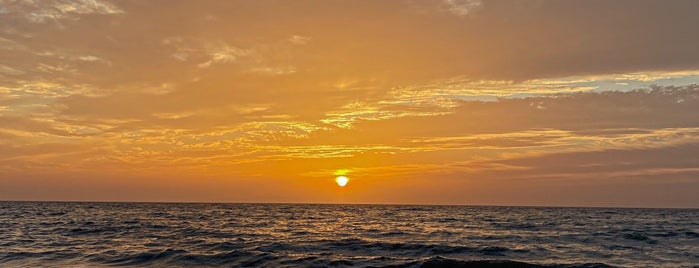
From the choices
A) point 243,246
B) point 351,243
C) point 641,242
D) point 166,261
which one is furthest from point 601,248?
point 166,261

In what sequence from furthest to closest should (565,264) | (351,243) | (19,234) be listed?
(19,234) → (351,243) → (565,264)

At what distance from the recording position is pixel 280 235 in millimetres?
44094

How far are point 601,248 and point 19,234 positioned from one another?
154ft

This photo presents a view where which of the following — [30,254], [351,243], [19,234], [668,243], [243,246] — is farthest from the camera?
[19,234]

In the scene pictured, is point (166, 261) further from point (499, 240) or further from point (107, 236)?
point (499, 240)

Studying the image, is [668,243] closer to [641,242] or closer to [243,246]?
[641,242]

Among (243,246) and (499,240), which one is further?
(499,240)

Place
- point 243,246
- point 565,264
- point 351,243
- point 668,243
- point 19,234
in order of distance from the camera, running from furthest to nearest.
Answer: point 19,234 → point 668,243 → point 351,243 → point 243,246 → point 565,264

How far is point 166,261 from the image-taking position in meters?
28.1

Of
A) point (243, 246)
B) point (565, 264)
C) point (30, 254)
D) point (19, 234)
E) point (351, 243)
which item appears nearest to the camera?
point (565, 264)

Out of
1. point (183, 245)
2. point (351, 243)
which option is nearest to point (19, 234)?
point (183, 245)

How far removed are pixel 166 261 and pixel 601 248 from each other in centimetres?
2911

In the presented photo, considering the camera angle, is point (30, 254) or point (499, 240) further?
point (499, 240)

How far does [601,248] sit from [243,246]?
25.3 m
